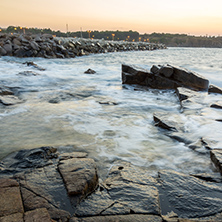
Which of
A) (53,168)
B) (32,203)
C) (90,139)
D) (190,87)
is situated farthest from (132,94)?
(32,203)

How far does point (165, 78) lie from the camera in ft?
25.6

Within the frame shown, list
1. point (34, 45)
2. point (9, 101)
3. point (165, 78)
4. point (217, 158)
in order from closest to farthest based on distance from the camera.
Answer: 1. point (217, 158)
2. point (9, 101)
3. point (165, 78)
4. point (34, 45)

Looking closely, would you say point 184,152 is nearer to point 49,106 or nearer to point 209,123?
point 209,123

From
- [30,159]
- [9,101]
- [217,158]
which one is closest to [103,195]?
[30,159]

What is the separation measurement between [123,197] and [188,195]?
0.65 metres

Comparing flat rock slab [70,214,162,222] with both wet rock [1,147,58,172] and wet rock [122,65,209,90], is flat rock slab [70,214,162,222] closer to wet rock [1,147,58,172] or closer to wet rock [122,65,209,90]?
wet rock [1,147,58,172]

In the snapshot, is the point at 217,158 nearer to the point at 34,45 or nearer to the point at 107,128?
the point at 107,128

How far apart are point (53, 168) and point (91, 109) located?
3.02 metres

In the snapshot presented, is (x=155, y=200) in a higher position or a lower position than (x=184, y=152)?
higher

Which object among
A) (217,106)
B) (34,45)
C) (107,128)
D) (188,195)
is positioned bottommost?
(107,128)

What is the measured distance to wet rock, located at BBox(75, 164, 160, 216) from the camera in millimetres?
1751

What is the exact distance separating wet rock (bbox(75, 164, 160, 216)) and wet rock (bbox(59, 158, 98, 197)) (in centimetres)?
9

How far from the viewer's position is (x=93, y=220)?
1633mm

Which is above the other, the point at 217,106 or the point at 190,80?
the point at 190,80
